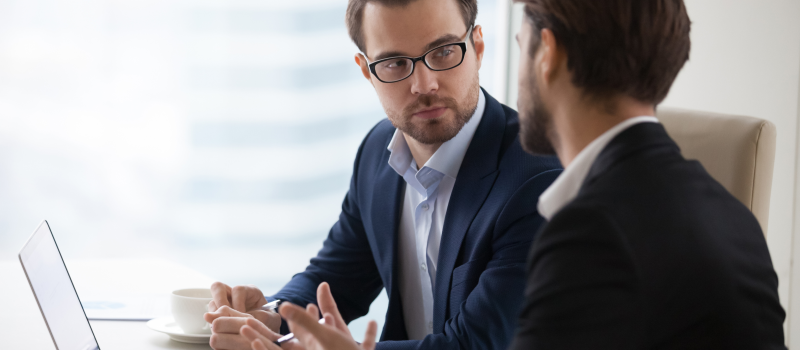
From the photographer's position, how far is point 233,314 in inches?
43.6

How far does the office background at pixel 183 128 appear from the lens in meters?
2.66

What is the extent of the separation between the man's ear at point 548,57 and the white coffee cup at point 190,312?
0.69m

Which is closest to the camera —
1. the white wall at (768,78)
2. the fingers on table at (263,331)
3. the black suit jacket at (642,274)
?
the black suit jacket at (642,274)

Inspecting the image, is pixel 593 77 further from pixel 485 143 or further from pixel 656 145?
pixel 485 143

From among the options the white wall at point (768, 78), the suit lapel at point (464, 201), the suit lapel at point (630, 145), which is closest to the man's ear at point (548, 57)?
the suit lapel at point (630, 145)

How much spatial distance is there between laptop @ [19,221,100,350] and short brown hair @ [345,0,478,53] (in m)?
0.79

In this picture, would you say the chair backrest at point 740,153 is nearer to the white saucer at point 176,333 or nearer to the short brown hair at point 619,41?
the short brown hair at point 619,41

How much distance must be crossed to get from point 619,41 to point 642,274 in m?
0.29

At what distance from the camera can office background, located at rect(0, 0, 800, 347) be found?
2.66 meters

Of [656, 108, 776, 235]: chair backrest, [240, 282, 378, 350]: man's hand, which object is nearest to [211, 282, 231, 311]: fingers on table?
[240, 282, 378, 350]: man's hand

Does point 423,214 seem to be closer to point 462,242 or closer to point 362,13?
point 462,242

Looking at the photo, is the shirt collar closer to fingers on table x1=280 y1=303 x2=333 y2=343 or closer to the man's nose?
the man's nose

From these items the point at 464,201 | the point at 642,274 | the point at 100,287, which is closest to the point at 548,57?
the point at 642,274

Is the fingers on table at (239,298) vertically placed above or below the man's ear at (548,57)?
above
